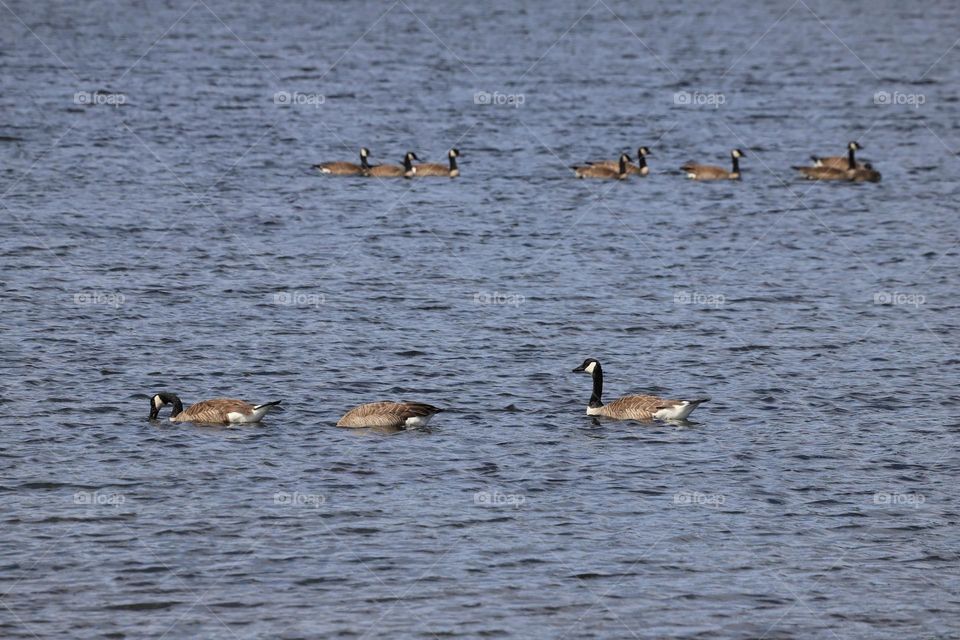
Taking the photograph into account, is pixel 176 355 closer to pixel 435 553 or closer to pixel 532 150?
pixel 435 553

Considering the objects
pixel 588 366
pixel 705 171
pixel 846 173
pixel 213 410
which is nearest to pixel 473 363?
pixel 588 366

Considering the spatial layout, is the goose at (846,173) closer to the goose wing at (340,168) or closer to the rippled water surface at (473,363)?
the rippled water surface at (473,363)

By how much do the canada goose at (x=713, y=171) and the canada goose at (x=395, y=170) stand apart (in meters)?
9.62

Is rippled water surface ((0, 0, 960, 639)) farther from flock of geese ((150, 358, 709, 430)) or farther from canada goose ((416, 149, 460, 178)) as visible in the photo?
canada goose ((416, 149, 460, 178))

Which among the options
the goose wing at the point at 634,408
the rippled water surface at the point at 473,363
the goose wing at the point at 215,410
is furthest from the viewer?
the goose wing at the point at 634,408

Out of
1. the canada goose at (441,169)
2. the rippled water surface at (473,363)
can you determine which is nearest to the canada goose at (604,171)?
the rippled water surface at (473,363)

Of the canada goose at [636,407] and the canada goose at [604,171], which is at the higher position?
the canada goose at [604,171]

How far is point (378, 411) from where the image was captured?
89.4ft

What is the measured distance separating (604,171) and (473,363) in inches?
864

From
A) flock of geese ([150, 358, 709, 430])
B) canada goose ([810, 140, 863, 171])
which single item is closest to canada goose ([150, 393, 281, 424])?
flock of geese ([150, 358, 709, 430])

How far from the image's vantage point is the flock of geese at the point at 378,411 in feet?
89.2

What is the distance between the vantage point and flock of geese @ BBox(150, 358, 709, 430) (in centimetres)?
2720

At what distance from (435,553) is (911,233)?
28472 millimetres

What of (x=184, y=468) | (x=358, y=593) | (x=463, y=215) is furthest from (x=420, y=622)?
(x=463, y=215)
